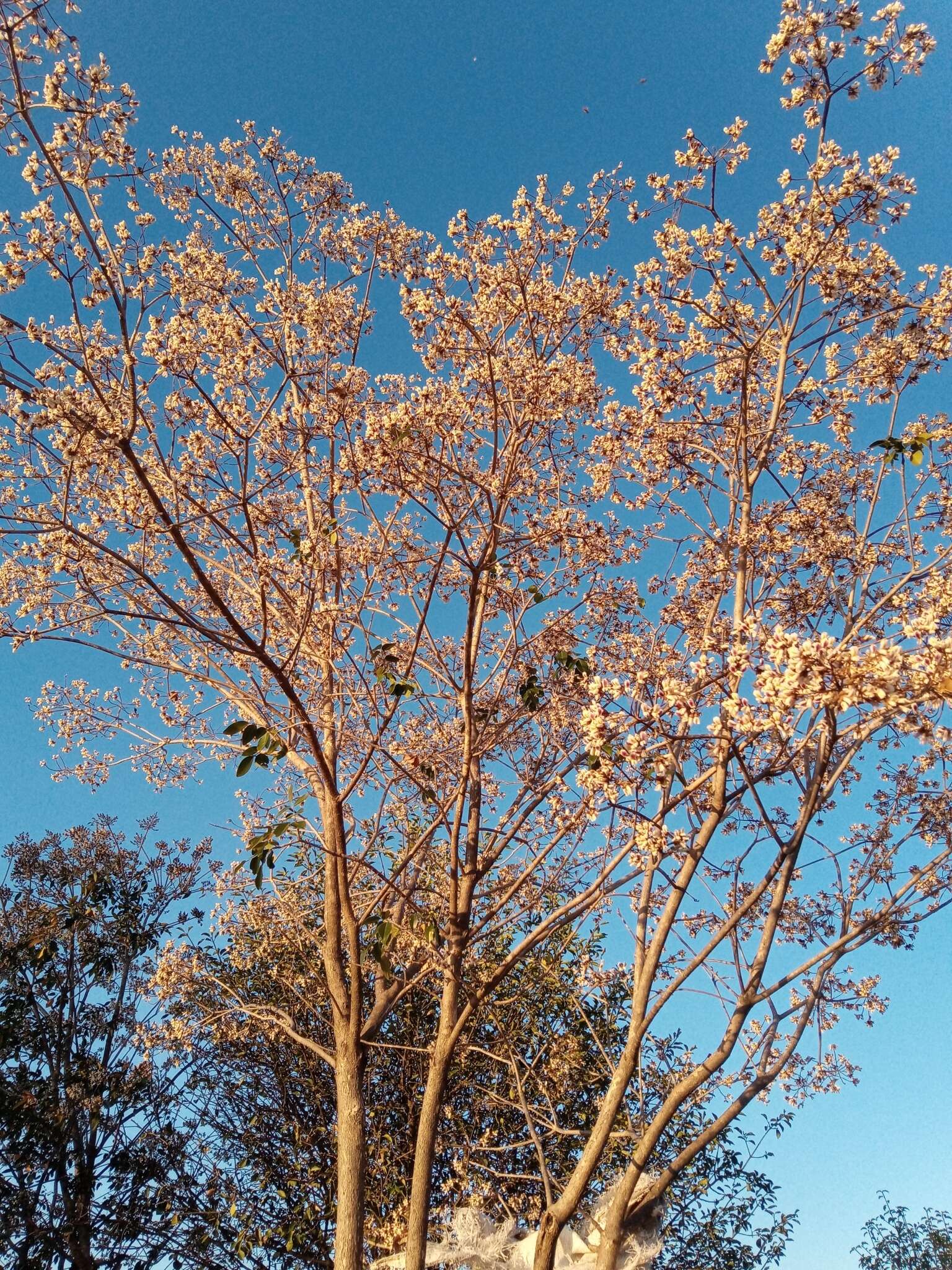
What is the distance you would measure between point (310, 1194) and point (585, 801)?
22.4 ft

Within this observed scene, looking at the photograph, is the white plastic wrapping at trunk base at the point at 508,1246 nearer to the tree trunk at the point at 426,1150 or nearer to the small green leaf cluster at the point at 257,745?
the tree trunk at the point at 426,1150

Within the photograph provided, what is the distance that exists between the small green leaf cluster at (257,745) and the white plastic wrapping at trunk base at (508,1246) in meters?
3.18

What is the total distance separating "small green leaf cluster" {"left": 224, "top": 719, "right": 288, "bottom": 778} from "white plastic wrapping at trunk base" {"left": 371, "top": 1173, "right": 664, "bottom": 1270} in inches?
125

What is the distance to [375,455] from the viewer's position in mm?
6004

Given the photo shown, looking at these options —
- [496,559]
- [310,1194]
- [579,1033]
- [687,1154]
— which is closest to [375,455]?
[496,559]

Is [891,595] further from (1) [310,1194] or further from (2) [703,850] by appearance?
(1) [310,1194]

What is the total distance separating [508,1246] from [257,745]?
12.1ft

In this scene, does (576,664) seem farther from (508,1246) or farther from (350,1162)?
(508,1246)

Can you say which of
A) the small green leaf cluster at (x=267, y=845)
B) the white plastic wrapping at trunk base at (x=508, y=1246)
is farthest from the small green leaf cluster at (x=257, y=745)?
the white plastic wrapping at trunk base at (x=508, y=1246)

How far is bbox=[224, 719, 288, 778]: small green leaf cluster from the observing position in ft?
16.9

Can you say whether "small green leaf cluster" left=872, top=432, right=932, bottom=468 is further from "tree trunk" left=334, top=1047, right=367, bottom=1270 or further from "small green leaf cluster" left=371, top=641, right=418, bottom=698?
"tree trunk" left=334, top=1047, right=367, bottom=1270

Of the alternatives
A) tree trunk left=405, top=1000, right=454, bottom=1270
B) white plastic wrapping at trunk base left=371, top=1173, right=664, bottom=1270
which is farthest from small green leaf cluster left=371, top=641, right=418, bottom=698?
white plastic wrapping at trunk base left=371, top=1173, right=664, bottom=1270

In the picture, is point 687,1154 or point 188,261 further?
point 188,261

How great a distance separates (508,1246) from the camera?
6402mm
